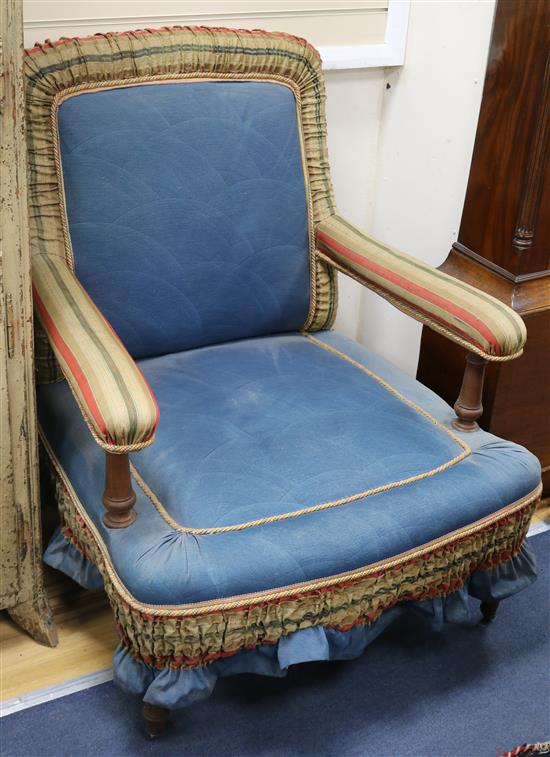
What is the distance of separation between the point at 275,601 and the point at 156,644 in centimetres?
19

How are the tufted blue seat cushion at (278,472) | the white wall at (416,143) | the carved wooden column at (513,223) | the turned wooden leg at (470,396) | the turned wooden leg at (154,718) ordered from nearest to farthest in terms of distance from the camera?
1. the tufted blue seat cushion at (278,472)
2. the turned wooden leg at (154,718)
3. the turned wooden leg at (470,396)
4. the carved wooden column at (513,223)
5. the white wall at (416,143)

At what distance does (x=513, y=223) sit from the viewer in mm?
1874

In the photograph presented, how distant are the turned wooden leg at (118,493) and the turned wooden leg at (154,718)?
33cm

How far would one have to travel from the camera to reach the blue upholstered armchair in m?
1.37

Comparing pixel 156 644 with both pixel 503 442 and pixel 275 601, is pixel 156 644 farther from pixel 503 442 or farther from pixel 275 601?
pixel 503 442

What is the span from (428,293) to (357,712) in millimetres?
775

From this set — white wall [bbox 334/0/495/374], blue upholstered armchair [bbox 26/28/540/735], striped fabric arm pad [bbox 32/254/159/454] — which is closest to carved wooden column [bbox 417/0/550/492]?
white wall [bbox 334/0/495/374]

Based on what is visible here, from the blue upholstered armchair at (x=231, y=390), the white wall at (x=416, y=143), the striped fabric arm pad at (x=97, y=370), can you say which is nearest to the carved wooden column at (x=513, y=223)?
the white wall at (x=416, y=143)

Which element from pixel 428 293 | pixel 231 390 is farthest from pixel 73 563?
pixel 428 293

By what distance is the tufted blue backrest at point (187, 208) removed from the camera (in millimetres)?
1666

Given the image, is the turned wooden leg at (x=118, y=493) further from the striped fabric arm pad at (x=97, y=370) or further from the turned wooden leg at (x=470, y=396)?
the turned wooden leg at (x=470, y=396)

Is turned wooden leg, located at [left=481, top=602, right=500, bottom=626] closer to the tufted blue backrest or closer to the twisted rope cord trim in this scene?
the twisted rope cord trim

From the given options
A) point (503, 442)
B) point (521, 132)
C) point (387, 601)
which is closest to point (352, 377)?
point (503, 442)

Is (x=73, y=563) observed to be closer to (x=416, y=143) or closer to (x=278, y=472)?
(x=278, y=472)
